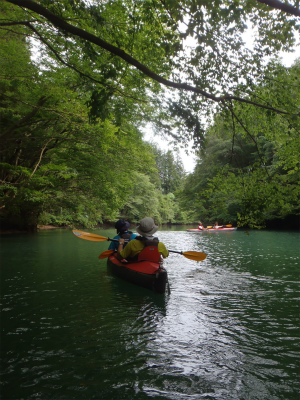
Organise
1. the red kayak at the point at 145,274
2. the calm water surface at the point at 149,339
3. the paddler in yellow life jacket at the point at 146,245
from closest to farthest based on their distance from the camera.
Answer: the calm water surface at the point at 149,339
the red kayak at the point at 145,274
the paddler in yellow life jacket at the point at 146,245

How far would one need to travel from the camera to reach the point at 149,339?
395 cm

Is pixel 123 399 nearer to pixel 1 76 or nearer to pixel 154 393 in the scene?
pixel 154 393

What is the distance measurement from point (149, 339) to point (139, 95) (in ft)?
19.6

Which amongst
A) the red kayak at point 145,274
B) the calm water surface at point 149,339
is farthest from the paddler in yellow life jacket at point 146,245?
the calm water surface at point 149,339

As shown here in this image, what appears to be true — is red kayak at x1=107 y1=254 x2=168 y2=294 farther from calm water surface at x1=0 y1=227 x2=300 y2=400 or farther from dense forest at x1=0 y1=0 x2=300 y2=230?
dense forest at x1=0 y1=0 x2=300 y2=230

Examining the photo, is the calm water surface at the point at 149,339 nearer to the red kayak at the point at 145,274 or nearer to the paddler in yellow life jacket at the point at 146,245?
the red kayak at the point at 145,274

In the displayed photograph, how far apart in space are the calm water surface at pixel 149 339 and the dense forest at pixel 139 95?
180 centimetres

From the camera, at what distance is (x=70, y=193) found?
16922mm

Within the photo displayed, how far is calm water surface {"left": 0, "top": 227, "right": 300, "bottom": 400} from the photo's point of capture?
282 centimetres

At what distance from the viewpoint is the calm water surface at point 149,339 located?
2818mm

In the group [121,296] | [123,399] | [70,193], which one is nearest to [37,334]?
[123,399]

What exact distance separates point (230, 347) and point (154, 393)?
1.40 metres

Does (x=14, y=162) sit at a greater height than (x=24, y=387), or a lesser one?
greater

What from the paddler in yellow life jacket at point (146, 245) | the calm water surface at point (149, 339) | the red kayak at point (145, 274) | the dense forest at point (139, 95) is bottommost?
the calm water surface at point (149, 339)
